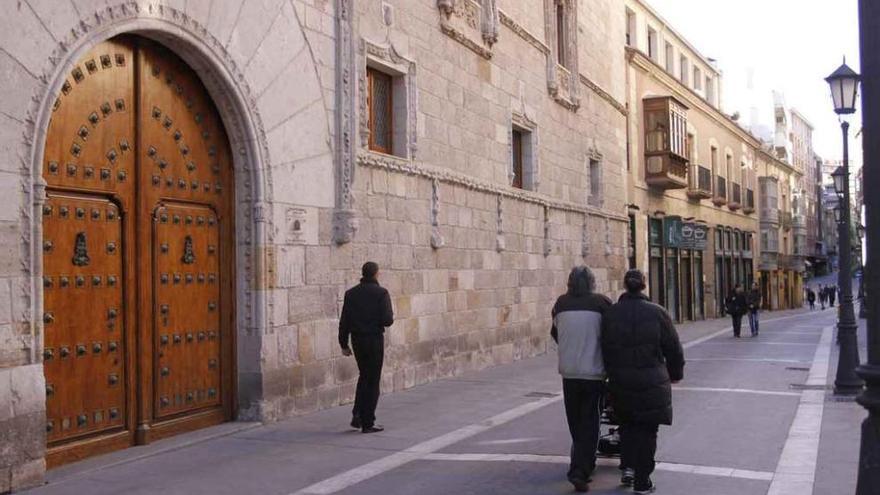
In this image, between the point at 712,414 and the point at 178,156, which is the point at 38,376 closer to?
the point at 178,156

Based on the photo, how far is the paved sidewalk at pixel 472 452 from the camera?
6.20 m

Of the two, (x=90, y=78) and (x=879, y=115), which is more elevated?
(x=90, y=78)

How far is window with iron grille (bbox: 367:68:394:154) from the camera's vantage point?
37.7ft

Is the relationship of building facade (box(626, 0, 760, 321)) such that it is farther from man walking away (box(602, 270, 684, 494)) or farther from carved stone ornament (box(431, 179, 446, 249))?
man walking away (box(602, 270, 684, 494))

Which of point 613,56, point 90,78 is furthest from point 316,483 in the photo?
point 613,56

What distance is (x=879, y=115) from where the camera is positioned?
443cm

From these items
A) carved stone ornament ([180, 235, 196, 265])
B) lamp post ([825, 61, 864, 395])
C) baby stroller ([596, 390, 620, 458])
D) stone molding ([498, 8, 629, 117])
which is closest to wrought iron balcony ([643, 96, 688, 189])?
stone molding ([498, 8, 629, 117])

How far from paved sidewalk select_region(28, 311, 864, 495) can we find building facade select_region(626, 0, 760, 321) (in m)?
14.6

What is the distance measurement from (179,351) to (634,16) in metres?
26.6

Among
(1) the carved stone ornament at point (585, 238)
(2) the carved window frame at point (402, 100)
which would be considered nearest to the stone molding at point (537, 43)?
(1) the carved stone ornament at point (585, 238)

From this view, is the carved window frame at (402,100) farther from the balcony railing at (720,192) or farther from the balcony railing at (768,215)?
the balcony railing at (768,215)

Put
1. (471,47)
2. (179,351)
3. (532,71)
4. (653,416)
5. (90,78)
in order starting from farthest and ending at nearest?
(532,71) < (471,47) < (179,351) < (90,78) < (653,416)

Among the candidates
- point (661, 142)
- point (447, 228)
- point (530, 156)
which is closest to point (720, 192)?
point (661, 142)

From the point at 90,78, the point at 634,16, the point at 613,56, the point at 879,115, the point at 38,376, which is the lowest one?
the point at 38,376
